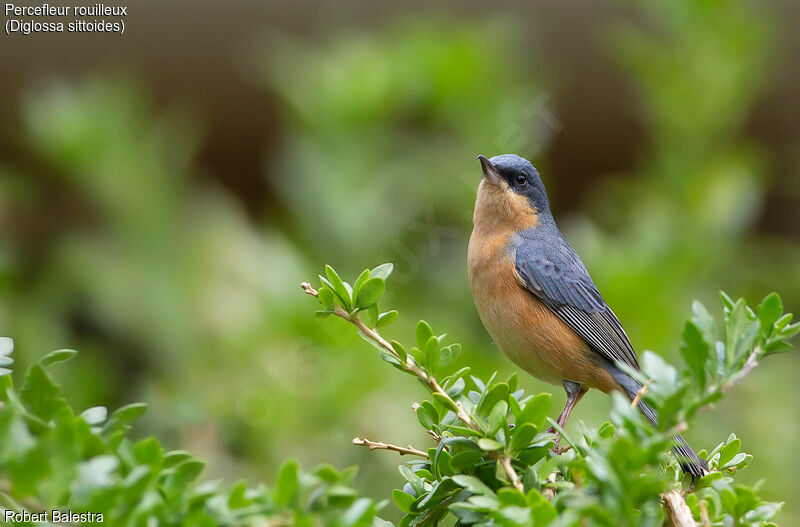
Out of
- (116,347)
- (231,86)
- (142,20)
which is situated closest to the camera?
(116,347)

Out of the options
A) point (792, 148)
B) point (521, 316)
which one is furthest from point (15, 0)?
point (792, 148)

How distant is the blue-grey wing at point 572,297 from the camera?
3023mm

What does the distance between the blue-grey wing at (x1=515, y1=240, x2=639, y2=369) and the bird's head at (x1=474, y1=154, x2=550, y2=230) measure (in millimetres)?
116

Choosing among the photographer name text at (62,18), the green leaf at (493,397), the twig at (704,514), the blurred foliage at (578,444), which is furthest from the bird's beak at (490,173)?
the photographer name text at (62,18)

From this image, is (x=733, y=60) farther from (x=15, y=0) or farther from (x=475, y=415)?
(x=15, y=0)

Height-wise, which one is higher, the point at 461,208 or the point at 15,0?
the point at 15,0

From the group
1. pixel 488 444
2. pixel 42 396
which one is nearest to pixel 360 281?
pixel 488 444

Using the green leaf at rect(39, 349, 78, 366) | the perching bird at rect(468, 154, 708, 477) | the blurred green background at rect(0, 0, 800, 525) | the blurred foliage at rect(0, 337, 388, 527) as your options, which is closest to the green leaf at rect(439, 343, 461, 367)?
the blurred foliage at rect(0, 337, 388, 527)

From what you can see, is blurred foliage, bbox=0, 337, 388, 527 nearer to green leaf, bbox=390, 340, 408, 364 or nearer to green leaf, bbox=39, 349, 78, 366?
green leaf, bbox=39, 349, 78, 366

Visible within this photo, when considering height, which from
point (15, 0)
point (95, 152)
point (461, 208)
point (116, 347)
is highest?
point (15, 0)

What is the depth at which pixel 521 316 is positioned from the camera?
2.96 metres

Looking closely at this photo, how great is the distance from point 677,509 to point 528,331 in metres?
1.22

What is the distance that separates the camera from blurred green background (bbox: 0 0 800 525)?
12.7 ft

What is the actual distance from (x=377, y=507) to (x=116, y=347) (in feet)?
12.6
